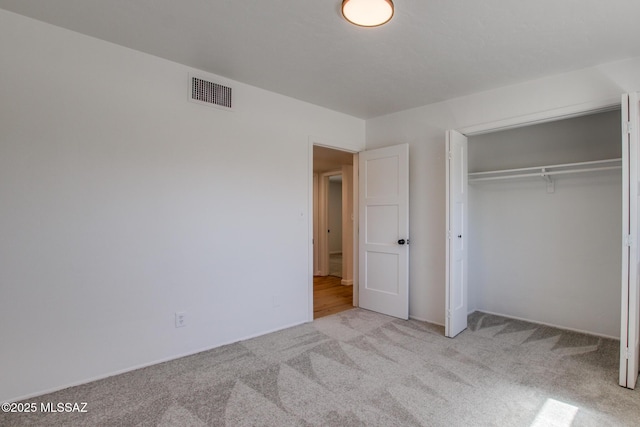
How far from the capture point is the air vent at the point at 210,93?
Answer: 9.42 feet

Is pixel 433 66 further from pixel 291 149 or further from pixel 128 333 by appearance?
pixel 128 333

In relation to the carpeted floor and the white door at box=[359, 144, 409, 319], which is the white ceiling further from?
the carpeted floor

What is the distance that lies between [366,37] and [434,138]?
1.79 m

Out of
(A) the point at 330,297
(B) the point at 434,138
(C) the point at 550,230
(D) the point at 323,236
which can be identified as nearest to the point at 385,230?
(B) the point at 434,138

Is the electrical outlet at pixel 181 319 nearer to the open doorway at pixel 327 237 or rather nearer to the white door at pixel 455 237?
the open doorway at pixel 327 237

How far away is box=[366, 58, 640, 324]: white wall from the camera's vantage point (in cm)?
302

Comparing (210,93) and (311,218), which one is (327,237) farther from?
(210,93)

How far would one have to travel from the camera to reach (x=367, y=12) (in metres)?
1.91

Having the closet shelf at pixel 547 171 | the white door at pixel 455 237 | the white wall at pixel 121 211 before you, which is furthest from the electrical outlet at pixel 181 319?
the closet shelf at pixel 547 171

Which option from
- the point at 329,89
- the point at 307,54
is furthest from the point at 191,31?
the point at 329,89

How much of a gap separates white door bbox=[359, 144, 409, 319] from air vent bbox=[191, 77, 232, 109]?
1907mm

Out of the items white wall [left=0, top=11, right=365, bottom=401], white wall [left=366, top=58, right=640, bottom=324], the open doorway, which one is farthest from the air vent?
white wall [left=366, top=58, right=640, bottom=324]

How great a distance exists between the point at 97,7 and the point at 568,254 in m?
4.65

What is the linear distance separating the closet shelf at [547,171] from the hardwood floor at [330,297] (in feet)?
7.72
